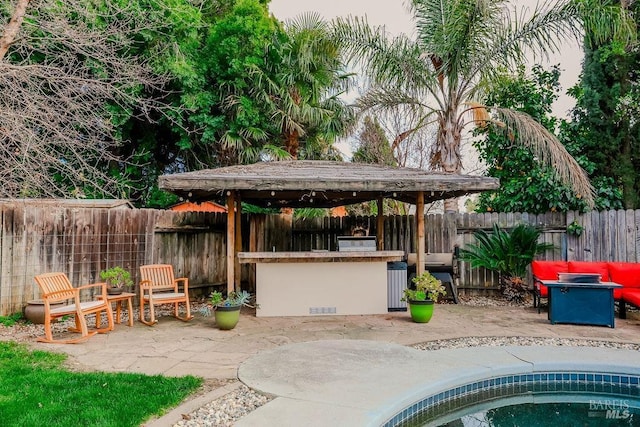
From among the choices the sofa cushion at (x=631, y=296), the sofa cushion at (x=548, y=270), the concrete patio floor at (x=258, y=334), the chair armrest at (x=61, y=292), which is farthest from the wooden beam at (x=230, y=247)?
the sofa cushion at (x=631, y=296)

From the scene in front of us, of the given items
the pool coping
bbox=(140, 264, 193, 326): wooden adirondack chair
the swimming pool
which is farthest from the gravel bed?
bbox=(140, 264, 193, 326): wooden adirondack chair

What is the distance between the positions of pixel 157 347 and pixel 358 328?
271cm

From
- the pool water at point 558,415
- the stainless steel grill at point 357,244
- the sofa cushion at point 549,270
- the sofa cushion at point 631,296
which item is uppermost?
the stainless steel grill at point 357,244

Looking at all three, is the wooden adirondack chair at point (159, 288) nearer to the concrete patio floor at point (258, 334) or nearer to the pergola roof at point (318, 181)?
the concrete patio floor at point (258, 334)

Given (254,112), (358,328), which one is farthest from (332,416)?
(254,112)

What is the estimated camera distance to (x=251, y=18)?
1281 cm

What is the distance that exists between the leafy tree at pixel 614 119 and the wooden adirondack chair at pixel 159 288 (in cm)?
902

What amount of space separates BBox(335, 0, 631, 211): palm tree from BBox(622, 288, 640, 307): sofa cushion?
199 centimetres

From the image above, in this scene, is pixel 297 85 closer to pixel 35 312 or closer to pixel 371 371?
pixel 35 312

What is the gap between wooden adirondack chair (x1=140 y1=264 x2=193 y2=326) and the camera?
21.1 ft

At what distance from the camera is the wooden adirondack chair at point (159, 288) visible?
254 inches

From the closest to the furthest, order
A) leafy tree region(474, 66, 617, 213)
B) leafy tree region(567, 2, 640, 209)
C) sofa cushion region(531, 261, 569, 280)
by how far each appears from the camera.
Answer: sofa cushion region(531, 261, 569, 280) → leafy tree region(474, 66, 617, 213) → leafy tree region(567, 2, 640, 209)

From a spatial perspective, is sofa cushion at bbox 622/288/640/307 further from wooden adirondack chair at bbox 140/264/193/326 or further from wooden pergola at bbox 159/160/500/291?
wooden adirondack chair at bbox 140/264/193/326

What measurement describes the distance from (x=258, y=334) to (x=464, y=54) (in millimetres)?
6749
